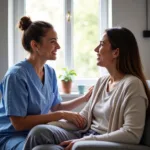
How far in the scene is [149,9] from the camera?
2545 millimetres

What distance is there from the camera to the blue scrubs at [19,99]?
1.65 m

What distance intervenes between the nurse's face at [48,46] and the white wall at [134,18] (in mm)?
828

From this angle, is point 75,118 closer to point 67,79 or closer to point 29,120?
point 29,120

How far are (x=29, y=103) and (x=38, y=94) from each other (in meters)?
0.08

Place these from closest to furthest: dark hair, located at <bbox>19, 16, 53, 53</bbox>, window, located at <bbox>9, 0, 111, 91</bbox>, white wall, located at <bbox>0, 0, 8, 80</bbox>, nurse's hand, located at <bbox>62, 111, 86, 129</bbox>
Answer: nurse's hand, located at <bbox>62, 111, 86, 129</bbox>
dark hair, located at <bbox>19, 16, 53, 53</bbox>
white wall, located at <bbox>0, 0, 8, 80</bbox>
window, located at <bbox>9, 0, 111, 91</bbox>

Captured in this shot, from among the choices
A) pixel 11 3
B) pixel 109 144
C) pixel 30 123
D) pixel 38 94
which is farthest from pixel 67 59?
pixel 109 144

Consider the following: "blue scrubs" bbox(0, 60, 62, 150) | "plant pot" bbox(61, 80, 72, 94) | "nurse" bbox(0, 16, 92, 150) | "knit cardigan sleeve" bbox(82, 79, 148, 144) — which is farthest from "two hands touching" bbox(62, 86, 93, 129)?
"plant pot" bbox(61, 80, 72, 94)

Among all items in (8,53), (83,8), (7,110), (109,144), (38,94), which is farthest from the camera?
(83,8)

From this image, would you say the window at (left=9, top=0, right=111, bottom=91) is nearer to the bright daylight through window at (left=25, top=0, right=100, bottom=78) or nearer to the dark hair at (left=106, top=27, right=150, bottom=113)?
the bright daylight through window at (left=25, top=0, right=100, bottom=78)

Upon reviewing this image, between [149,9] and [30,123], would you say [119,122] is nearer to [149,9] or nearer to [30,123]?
[30,123]

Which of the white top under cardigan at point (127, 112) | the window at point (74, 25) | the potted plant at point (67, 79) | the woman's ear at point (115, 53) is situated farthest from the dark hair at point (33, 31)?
the window at point (74, 25)

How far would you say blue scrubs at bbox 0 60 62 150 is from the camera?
1.65 metres

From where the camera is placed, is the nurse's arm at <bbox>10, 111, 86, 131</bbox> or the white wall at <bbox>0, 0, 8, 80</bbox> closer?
the nurse's arm at <bbox>10, 111, 86, 131</bbox>

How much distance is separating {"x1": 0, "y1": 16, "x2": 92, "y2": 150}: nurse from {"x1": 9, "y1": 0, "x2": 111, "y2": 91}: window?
755mm
